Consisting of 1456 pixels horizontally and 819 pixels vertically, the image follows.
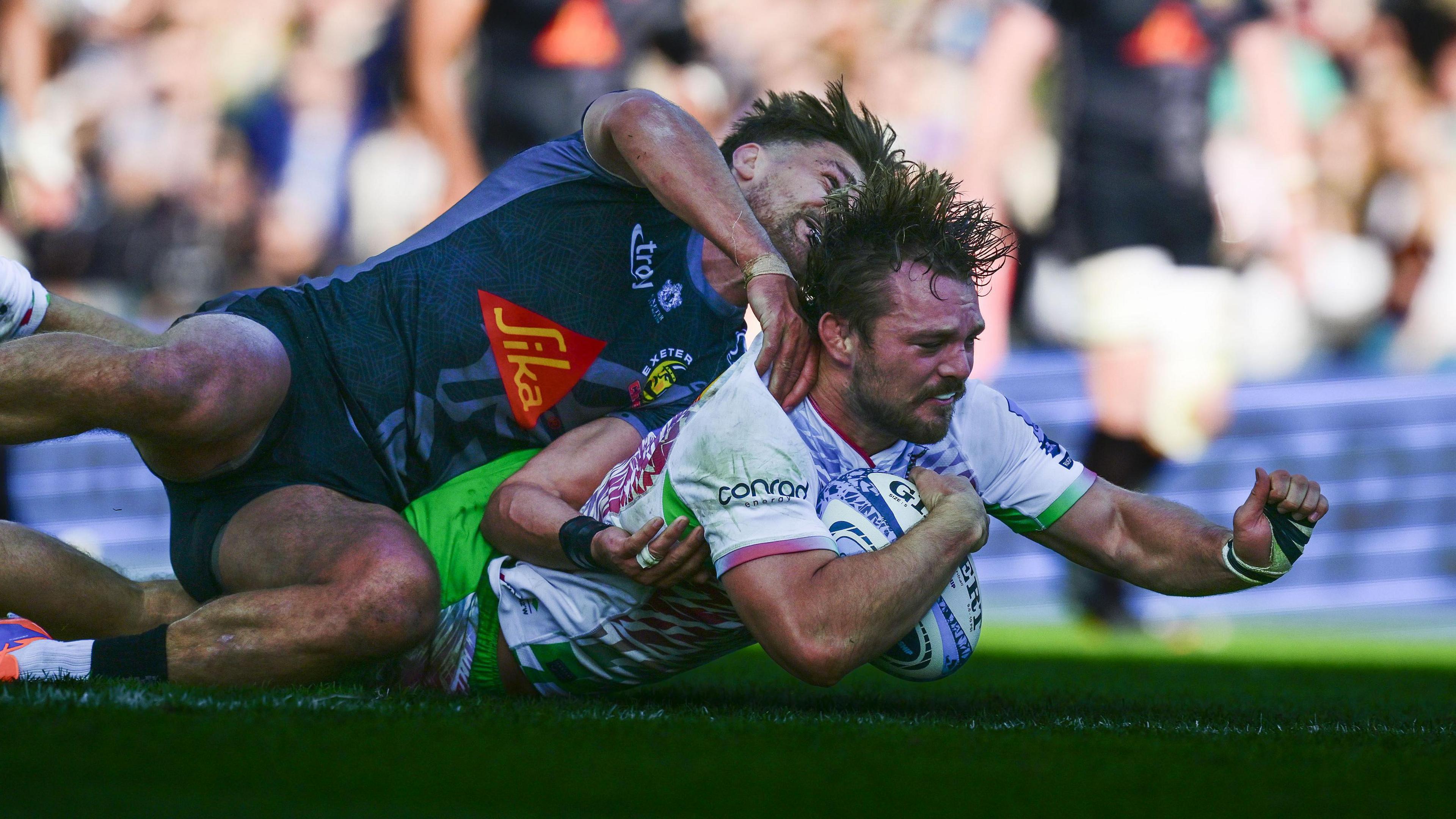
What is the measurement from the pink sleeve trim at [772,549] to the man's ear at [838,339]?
0.50 m

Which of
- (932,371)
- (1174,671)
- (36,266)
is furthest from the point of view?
(36,266)

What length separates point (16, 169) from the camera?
8.19 meters

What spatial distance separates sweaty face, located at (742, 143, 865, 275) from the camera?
11.7 ft

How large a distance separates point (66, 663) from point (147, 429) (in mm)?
565

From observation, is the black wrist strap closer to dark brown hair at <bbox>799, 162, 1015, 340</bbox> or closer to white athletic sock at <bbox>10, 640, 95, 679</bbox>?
dark brown hair at <bbox>799, 162, 1015, 340</bbox>

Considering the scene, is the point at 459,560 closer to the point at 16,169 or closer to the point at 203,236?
the point at 203,236

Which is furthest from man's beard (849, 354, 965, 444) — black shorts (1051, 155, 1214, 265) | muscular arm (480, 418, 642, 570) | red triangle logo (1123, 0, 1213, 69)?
red triangle logo (1123, 0, 1213, 69)

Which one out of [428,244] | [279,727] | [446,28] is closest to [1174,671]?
[428,244]

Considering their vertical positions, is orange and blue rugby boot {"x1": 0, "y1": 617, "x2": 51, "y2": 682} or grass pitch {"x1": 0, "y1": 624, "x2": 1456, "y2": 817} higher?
grass pitch {"x1": 0, "y1": 624, "x2": 1456, "y2": 817}

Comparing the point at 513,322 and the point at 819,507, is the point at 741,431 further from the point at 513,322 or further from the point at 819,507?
the point at 513,322

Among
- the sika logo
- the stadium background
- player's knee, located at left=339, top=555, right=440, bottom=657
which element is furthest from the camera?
the stadium background

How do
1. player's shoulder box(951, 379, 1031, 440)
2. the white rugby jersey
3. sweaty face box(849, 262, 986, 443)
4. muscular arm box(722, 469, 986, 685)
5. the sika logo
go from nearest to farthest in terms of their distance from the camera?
muscular arm box(722, 469, 986, 685) < the white rugby jersey < sweaty face box(849, 262, 986, 443) < player's shoulder box(951, 379, 1031, 440) < the sika logo

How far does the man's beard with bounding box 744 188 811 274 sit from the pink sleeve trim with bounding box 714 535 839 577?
3.25ft

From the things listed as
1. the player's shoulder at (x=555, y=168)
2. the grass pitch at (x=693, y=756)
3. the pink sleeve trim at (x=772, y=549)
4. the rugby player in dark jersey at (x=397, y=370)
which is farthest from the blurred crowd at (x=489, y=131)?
the pink sleeve trim at (x=772, y=549)
